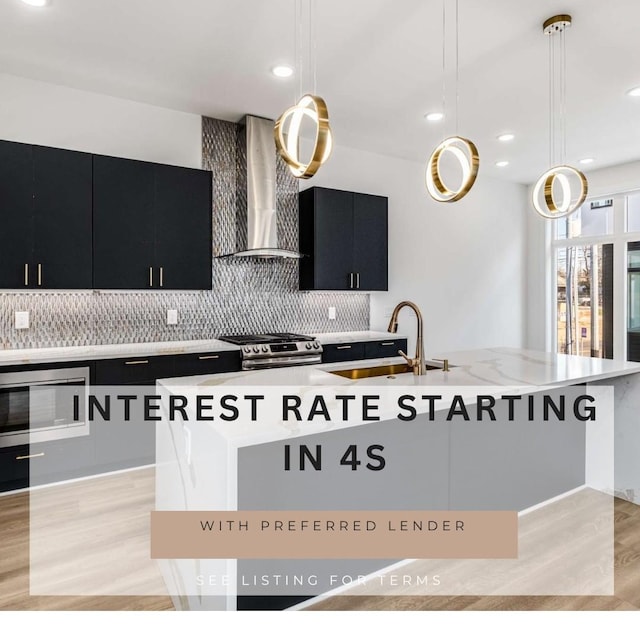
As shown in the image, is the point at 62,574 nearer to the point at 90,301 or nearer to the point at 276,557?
the point at 276,557

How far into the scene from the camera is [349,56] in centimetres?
313

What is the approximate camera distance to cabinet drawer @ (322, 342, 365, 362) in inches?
168

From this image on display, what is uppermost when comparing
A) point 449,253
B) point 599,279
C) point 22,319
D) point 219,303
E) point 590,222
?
point 590,222

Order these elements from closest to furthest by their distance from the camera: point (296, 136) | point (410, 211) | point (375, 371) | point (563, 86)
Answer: point (296, 136)
point (375, 371)
point (563, 86)
point (410, 211)

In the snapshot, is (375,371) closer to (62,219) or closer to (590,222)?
(62,219)

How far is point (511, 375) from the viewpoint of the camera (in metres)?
2.31

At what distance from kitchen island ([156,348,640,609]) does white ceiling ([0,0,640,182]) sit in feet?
6.26

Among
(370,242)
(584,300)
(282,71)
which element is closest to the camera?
(282,71)

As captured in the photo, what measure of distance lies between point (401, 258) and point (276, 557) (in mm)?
4216

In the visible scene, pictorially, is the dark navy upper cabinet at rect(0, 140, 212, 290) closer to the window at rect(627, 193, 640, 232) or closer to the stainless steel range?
the stainless steel range

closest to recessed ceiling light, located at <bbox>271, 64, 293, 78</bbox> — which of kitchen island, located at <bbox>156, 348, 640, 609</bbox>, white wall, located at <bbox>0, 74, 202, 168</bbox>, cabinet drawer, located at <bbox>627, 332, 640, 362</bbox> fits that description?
white wall, located at <bbox>0, 74, 202, 168</bbox>

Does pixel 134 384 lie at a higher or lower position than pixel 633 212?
lower

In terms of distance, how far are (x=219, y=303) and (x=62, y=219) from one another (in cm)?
143

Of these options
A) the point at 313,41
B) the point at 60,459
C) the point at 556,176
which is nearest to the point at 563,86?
the point at 556,176
